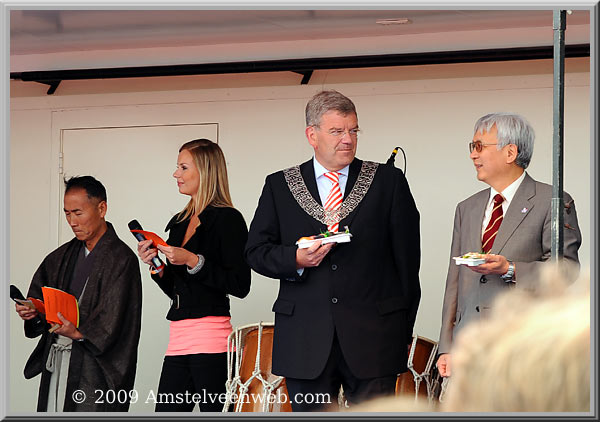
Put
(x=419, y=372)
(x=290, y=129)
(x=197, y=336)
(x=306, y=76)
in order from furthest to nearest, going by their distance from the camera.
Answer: (x=290, y=129)
(x=306, y=76)
(x=197, y=336)
(x=419, y=372)

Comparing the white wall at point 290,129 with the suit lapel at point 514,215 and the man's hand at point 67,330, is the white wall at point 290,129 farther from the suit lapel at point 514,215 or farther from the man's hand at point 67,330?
the suit lapel at point 514,215

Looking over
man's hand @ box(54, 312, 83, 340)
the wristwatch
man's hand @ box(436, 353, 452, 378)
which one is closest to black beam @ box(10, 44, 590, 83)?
man's hand @ box(54, 312, 83, 340)

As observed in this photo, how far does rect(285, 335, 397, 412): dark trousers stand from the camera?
3.80 meters

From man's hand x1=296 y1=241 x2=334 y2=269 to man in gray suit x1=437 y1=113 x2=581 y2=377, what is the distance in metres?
0.58

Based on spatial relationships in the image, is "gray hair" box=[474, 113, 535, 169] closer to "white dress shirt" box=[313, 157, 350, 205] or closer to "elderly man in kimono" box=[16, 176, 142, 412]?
"white dress shirt" box=[313, 157, 350, 205]

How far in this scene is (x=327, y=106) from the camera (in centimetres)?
399

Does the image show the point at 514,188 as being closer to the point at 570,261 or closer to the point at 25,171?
the point at 570,261

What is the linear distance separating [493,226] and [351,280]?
633 millimetres

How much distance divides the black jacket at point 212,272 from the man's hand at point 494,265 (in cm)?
137

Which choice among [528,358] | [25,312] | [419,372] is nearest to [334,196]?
[419,372]

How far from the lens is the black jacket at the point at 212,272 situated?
4691mm

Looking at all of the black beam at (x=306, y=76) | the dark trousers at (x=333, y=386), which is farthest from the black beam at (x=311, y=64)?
the dark trousers at (x=333, y=386)

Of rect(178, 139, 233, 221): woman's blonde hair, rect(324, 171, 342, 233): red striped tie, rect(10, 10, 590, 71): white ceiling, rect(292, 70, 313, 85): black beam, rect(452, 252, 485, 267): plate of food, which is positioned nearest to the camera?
rect(452, 252, 485, 267): plate of food

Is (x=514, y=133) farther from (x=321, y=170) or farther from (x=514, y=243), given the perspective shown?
Answer: (x=321, y=170)
